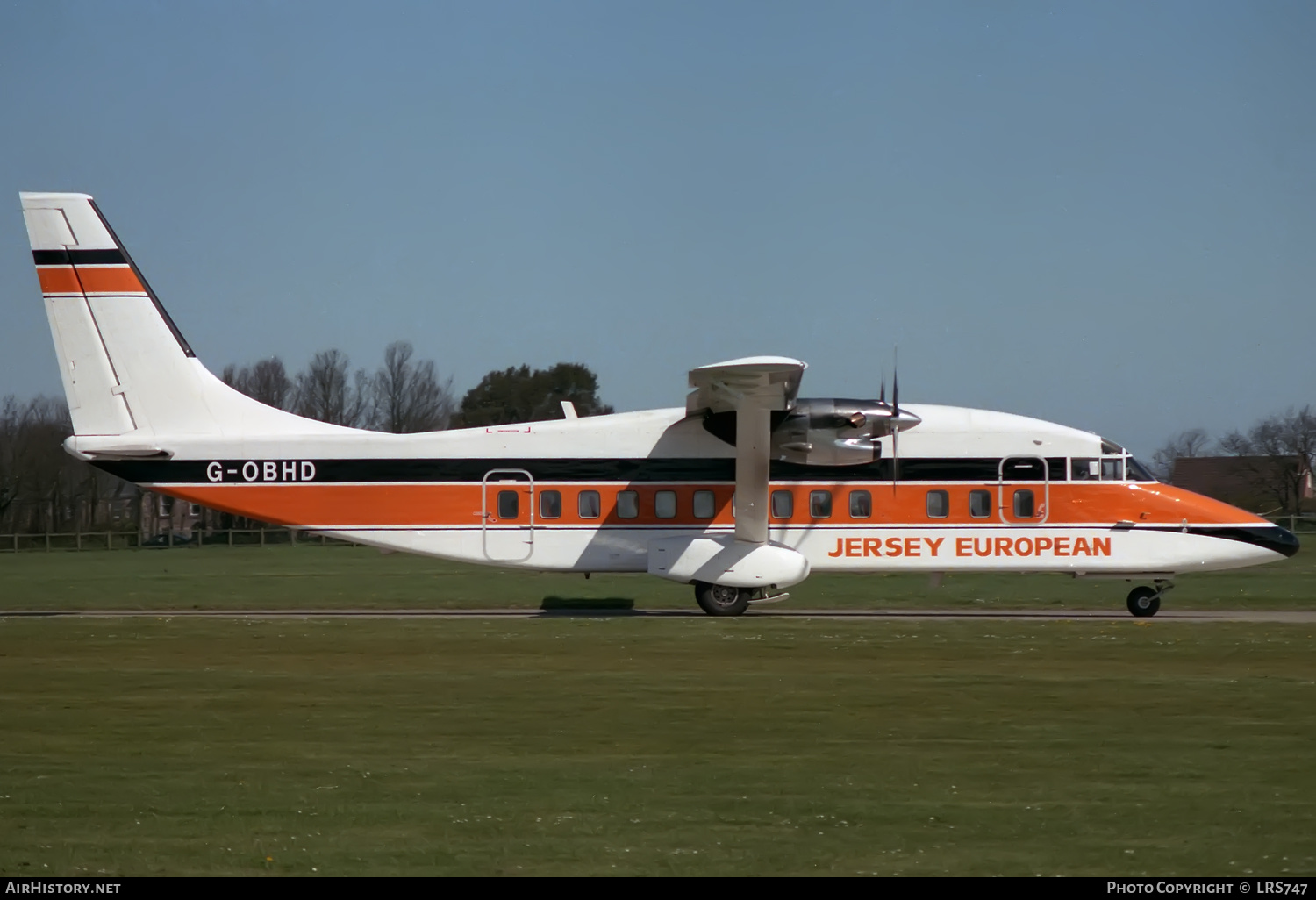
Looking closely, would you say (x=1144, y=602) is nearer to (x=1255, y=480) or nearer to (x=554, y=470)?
(x=554, y=470)

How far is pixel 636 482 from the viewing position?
21859 mm

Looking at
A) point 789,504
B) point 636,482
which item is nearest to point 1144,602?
point 789,504

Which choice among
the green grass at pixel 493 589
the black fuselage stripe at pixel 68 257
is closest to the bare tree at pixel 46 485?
the green grass at pixel 493 589

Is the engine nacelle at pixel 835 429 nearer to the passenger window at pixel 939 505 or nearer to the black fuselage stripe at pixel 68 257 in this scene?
the passenger window at pixel 939 505

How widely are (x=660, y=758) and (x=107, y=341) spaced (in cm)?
1558

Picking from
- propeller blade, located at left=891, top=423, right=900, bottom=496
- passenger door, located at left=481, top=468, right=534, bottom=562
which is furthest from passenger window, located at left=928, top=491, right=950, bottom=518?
passenger door, located at left=481, top=468, right=534, bottom=562

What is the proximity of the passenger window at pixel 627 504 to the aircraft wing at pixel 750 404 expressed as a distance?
169cm

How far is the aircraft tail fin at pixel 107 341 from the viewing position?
21.4m

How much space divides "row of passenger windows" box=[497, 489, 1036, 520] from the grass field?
2457 millimetres

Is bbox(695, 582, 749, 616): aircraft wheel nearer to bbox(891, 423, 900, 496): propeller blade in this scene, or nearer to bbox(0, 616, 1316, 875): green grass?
bbox(891, 423, 900, 496): propeller blade

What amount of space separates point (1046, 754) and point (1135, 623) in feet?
37.7

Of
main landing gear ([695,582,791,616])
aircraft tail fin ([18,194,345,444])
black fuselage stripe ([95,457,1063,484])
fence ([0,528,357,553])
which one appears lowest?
fence ([0,528,357,553])

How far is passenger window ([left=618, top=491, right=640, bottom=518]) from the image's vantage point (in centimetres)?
2184
